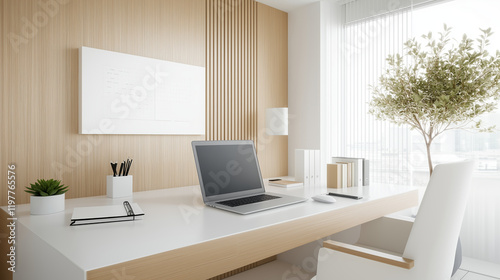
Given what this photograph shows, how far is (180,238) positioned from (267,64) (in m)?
2.25

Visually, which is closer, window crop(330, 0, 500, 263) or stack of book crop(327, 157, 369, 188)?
stack of book crop(327, 157, 369, 188)

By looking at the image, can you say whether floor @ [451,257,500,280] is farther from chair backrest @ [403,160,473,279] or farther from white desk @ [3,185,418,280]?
chair backrest @ [403,160,473,279]

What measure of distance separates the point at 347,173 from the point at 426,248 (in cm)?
115

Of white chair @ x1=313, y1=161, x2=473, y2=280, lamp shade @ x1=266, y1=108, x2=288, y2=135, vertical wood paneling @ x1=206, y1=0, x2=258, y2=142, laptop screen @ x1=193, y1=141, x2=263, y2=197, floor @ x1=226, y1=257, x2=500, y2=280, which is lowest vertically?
floor @ x1=226, y1=257, x2=500, y2=280

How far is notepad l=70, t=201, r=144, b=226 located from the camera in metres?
1.34

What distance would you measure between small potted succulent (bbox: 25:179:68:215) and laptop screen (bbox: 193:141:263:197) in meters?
0.70

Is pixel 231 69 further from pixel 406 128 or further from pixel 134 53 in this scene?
pixel 406 128

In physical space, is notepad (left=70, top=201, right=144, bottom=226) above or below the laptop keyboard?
above

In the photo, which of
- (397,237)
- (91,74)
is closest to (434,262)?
(397,237)

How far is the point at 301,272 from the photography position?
108 inches

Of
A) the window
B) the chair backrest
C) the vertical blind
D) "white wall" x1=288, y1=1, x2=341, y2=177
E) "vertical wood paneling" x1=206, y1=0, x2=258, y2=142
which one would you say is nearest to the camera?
the chair backrest

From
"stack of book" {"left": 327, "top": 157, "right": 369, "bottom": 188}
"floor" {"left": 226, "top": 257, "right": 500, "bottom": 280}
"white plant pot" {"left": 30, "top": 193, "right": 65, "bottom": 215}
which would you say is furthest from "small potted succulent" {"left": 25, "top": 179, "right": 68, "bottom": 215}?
"stack of book" {"left": 327, "top": 157, "right": 369, "bottom": 188}

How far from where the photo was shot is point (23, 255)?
1346mm

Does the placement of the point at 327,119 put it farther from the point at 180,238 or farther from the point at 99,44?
the point at 180,238
